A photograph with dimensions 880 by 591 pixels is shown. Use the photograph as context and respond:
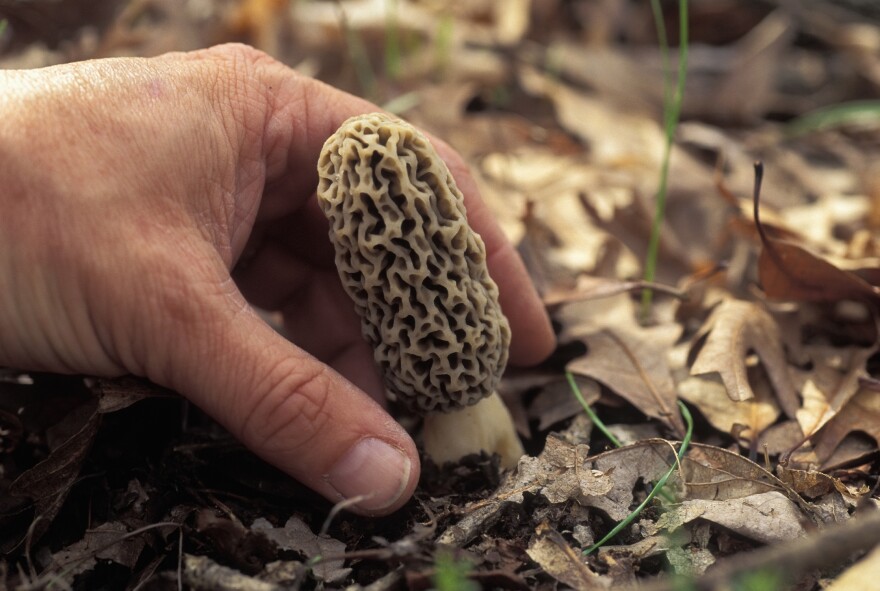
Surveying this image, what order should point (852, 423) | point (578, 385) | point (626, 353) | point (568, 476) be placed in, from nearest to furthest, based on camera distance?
point (568, 476) → point (852, 423) → point (578, 385) → point (626, 353)

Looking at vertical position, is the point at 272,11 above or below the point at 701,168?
above

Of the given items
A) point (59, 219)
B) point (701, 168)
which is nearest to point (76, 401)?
point (59, 219)

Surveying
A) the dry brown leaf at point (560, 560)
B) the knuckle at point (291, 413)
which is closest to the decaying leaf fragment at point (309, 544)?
the knuckle at point (291, 413)

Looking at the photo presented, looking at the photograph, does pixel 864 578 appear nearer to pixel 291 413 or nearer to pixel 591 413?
pixel 591 413

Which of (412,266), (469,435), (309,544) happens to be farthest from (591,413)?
(309,544)

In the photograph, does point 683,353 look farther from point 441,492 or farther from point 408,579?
point 408,579

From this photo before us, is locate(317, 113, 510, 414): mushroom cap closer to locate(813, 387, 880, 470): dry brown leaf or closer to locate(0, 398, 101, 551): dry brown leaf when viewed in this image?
locate(0, 398, 101, 551): dry brown leaf

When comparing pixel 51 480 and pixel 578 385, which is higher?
pixel 51 480

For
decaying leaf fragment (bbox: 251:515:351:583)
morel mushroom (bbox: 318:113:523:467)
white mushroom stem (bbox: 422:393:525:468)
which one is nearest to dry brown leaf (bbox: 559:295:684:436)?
white mushroom stem (bbox: 422:393:525:468)
